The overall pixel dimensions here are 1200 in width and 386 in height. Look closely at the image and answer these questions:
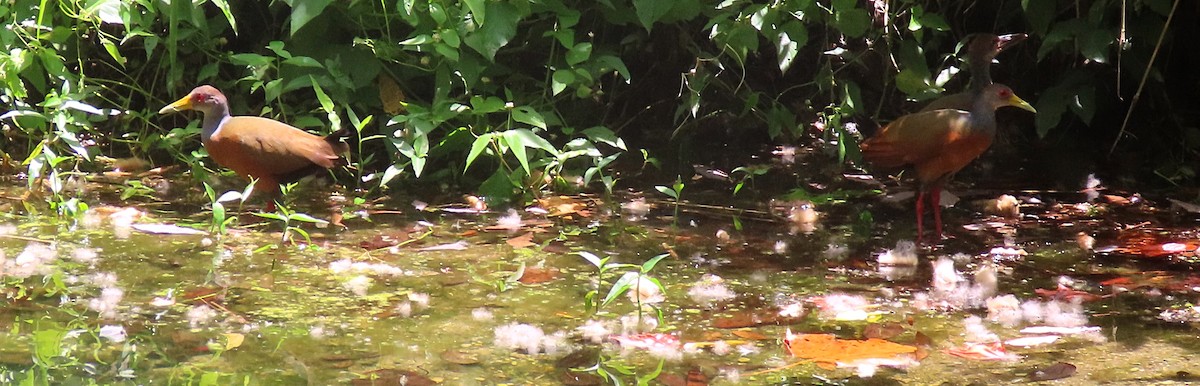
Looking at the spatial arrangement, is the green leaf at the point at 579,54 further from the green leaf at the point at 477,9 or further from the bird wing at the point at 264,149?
the bird wing at the point at 264,149

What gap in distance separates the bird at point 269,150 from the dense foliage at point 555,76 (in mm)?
132

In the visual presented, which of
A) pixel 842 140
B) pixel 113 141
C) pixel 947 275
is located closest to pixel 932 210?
pixel 842 140

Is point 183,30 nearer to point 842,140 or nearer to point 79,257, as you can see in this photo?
point 79,257

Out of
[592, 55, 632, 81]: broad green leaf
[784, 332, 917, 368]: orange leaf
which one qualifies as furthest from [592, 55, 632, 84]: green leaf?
[784, 332, 917, 368]: orange leaf

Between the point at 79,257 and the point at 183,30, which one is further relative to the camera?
the point at 183,30

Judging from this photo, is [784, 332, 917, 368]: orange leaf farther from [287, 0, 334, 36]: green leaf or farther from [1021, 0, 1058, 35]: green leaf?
[1021, 0, 1058, 35]: green leaf

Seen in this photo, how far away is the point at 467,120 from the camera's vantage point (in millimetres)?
4664

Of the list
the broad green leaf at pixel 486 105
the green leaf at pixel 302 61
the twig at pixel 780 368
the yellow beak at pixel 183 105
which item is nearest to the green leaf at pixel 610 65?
the broad green leaf at pixel 486 105

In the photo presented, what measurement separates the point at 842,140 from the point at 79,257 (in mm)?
2843

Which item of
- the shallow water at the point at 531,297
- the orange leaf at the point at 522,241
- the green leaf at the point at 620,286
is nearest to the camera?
the shallow water at the point at 531,297

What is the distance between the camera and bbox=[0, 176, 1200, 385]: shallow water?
2.51 meters

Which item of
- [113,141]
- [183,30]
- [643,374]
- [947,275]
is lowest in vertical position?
[643,374]

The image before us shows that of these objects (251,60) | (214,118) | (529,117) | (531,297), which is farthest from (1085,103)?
(214,118)

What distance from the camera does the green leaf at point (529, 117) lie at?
4402 mm
